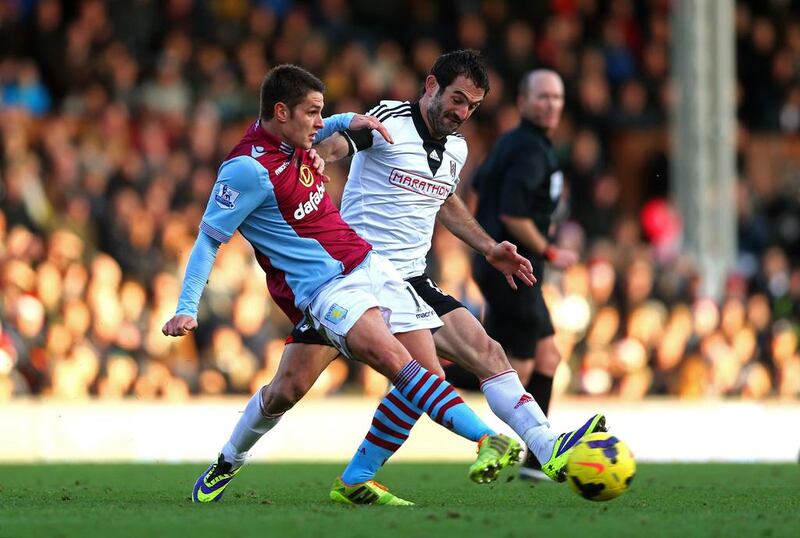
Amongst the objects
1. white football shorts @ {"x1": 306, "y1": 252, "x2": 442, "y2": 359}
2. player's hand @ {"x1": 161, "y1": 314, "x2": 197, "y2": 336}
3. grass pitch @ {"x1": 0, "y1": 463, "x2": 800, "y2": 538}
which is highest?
white football shorts @ {"x1": 306, "y1": 252, "x2": 442, "y2": 359}

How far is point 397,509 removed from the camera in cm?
748

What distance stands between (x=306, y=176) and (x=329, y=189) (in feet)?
31.5

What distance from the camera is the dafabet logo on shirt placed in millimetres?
7770

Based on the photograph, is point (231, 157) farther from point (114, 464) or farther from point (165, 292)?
point (165, 292)

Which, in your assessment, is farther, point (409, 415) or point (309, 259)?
point (409, 415)

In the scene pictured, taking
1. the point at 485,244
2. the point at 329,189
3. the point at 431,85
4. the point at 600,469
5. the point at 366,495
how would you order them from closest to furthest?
the point at 600,469 < the point at 366,495 < the point at 431,85 < the point at 485,244 < the point at 329,189

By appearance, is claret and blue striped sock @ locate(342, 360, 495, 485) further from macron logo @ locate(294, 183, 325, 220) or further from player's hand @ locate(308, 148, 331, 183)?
player's hand @ locate(308, 148, 331, 183)

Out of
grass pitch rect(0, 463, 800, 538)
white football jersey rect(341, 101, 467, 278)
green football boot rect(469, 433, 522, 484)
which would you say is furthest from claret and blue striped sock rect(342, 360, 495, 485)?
white football jersey rect(341, 101, 467, 278)

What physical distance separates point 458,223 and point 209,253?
5.22 feet

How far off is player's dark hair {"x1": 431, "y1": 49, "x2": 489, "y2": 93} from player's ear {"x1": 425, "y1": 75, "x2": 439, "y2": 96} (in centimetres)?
4

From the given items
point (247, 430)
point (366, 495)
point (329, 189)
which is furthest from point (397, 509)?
point (329, 189)

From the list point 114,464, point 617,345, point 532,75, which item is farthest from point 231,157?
point 617,345

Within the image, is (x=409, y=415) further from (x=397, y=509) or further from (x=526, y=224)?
(x=526, y=224)

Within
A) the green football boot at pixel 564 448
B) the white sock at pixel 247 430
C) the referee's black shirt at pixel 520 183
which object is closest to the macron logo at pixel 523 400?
the green football boot at pixel 564 448
